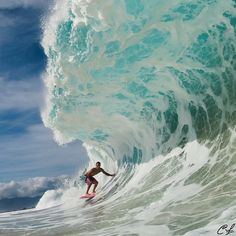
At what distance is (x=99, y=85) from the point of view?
12727 millimetres

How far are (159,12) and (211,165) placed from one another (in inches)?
146

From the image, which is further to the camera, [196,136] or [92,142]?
[92,142]

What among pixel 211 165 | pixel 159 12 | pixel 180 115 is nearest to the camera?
pixel 211 165

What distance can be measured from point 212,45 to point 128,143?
6878mm

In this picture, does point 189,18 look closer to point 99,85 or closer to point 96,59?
point 96,59

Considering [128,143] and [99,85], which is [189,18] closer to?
[99,85]

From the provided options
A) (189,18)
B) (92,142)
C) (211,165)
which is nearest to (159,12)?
(189,18)

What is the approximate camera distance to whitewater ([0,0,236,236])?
8.62 meters

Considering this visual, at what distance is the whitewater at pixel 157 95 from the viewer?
28.3 feet

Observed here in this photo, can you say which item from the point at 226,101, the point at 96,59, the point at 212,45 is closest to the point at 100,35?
the point at 96,59

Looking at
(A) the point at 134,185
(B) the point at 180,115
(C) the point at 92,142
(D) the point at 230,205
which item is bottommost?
(D) the point at 230,205

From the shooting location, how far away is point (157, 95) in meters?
13.0

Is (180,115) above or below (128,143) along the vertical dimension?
below

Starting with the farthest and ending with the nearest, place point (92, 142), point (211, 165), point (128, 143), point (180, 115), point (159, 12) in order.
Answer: point (92, 142) < point (128, 143) < point (180, 115) < point (159, 12) < point (211, 165)
